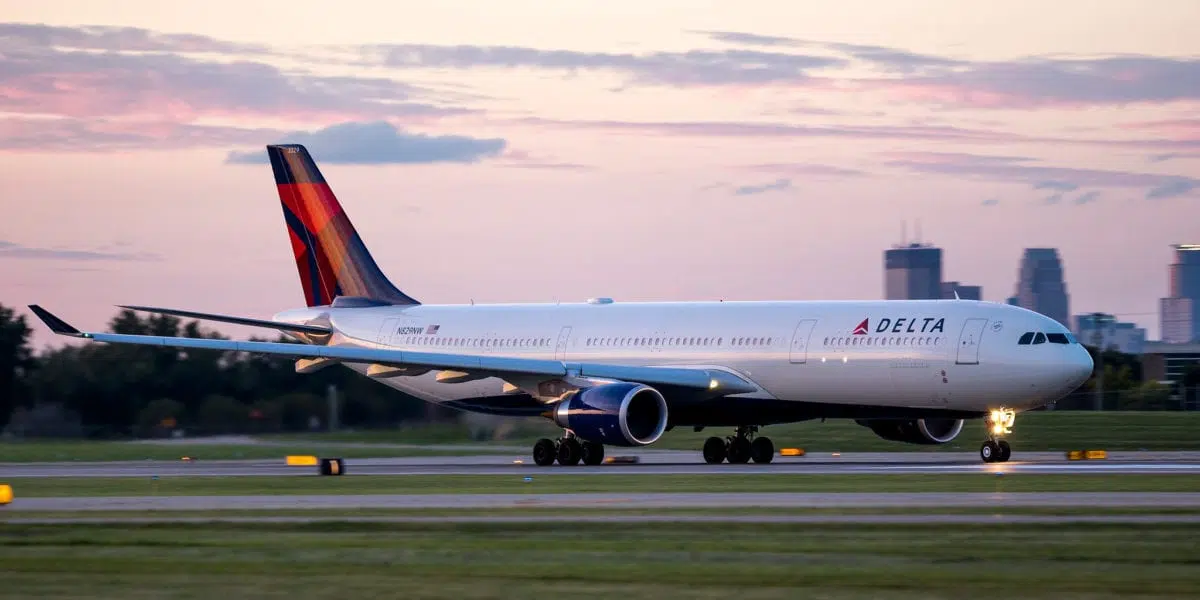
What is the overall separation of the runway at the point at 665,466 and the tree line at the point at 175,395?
5.72 metres

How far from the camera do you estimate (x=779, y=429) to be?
200 feet

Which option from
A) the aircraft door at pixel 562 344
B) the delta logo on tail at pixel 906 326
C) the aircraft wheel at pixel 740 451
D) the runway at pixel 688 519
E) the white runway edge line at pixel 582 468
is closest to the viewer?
the runway at pixel 688 519

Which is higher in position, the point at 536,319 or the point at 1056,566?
the point at 536,319

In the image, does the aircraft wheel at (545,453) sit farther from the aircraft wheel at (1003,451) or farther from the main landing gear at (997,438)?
the aircraft wheel at (1003,451)

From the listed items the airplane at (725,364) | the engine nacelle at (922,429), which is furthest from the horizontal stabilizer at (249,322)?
the engine nacelle at (922,429)

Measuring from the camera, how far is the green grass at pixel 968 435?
54250 millimetres

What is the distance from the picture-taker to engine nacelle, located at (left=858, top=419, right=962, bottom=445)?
44.9m

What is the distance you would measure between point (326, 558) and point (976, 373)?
25.1m

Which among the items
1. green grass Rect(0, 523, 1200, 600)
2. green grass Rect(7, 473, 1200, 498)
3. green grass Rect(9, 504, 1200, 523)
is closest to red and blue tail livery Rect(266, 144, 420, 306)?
green grass Rect(7, 473, 1200, 498)

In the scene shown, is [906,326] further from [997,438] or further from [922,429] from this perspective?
[922,429]

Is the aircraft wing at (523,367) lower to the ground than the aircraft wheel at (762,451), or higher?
higher

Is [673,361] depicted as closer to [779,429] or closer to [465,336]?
[465,336]

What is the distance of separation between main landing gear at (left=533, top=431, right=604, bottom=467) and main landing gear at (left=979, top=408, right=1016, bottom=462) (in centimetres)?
884

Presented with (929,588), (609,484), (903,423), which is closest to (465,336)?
(903,423)
